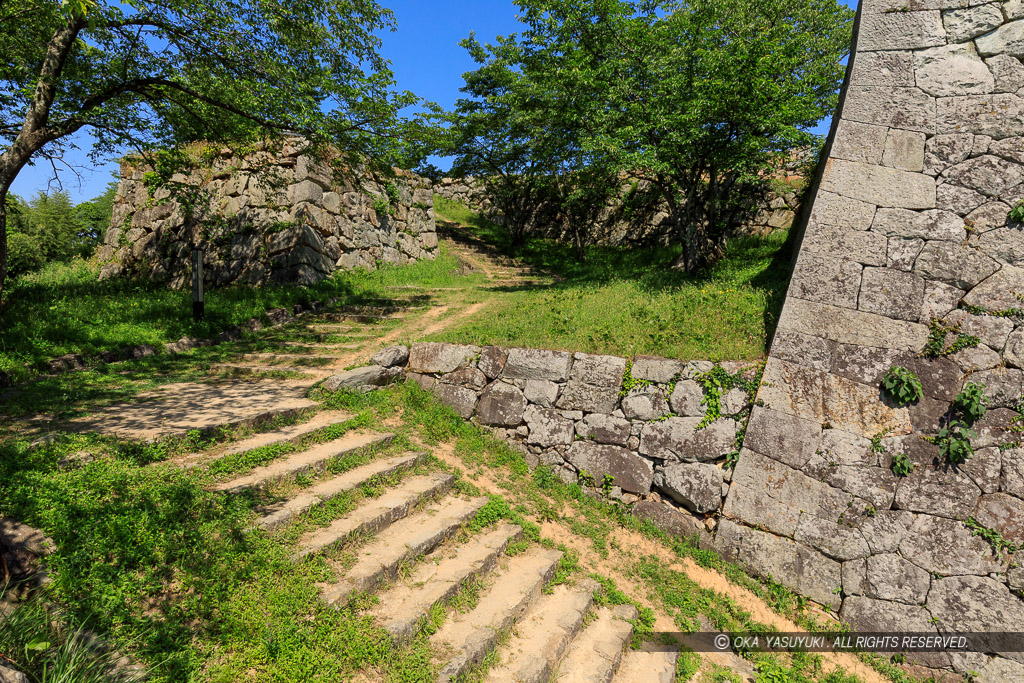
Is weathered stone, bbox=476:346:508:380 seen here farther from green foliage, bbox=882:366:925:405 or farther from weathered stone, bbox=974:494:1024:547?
weathered stone, bbox=974:494:1024:547

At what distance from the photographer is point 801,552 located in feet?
16.6

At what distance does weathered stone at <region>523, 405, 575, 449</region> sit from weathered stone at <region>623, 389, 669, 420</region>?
2.61ft

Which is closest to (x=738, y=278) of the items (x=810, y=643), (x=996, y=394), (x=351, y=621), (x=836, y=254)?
(x=836, y=254)

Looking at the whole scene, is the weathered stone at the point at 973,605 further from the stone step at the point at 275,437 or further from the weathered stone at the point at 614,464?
the stone step at the point at 275,437

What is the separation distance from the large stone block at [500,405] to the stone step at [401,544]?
1510 millimetres

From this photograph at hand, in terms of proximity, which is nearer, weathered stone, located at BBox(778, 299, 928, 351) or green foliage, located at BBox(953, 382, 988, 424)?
green foliage, located at BBox(953, 382, 988, 424)

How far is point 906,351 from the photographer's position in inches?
205

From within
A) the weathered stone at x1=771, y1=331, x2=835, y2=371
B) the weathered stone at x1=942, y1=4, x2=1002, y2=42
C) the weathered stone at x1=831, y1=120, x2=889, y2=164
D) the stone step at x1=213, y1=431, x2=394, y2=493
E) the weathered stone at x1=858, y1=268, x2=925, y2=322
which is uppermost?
the weathered stone at x1=942, y1=4, x2=1002, y2=42

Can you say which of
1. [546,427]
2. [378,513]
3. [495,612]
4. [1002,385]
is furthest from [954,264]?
[378,513]

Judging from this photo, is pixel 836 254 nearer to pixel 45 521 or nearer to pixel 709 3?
pixel 709 3

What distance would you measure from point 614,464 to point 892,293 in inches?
148

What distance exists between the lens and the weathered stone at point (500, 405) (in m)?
6.62

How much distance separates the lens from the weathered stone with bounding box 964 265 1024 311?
505 centimetres

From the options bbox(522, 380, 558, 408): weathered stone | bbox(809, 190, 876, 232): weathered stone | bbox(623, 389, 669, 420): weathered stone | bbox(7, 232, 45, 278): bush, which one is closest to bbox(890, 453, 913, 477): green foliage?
bbox(623, 389, 669, 420): weathered stone
